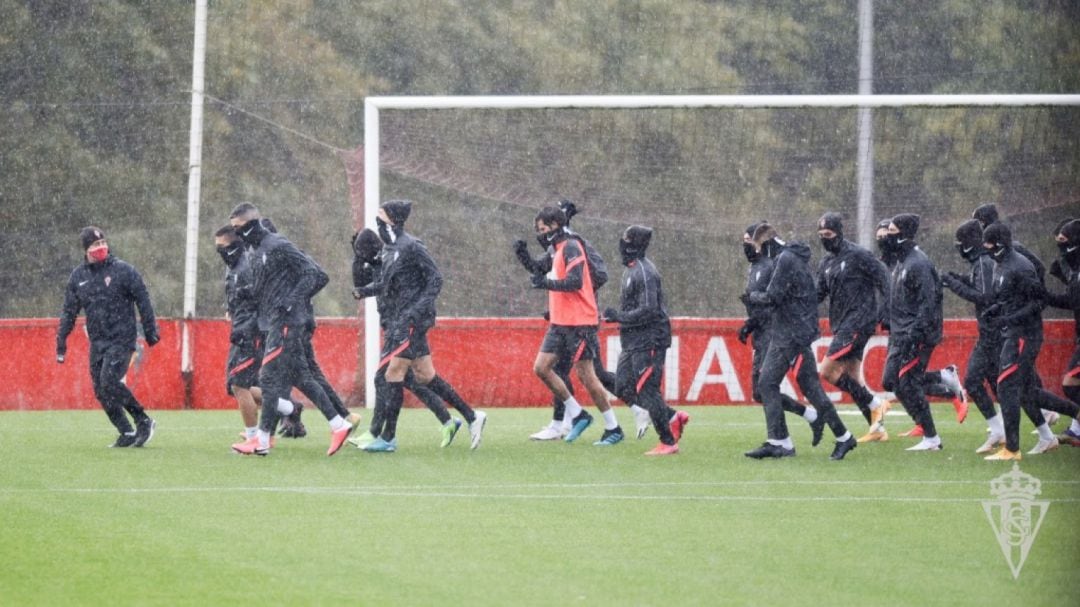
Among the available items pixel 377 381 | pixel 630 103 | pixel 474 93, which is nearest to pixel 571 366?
pixel 377 381

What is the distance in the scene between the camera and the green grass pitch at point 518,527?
9.27 m

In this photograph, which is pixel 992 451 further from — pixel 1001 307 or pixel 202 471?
pixel 202 471

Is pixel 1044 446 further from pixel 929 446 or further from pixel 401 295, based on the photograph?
Result: pixel 401 295

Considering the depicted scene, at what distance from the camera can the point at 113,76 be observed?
111ft

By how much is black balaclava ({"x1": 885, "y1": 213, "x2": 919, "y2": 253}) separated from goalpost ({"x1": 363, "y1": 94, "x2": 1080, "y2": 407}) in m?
6.08

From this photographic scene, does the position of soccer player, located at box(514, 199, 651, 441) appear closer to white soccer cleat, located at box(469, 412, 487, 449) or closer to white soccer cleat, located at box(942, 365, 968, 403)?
white soccer cleat, located at box(469, 412, 487, 449)

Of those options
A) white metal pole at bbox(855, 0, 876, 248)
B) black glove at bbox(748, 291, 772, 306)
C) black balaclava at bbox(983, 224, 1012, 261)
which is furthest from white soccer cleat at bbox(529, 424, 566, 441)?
Result: white metal pole at bbox(855, 0, 876, 248)

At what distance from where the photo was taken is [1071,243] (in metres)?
16.1

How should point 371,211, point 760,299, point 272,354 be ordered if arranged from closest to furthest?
point 760,299
point 272,354
point 371,211

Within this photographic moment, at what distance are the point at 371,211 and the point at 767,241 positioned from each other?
7.52 m

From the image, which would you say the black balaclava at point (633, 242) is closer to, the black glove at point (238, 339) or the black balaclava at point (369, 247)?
the black balaclava at point (369, 247)

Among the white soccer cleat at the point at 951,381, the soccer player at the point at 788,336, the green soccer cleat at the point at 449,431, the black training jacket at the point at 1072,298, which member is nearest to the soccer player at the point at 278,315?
the green soccer cleat at the point at 449,431

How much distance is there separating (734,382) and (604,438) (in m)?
7.05

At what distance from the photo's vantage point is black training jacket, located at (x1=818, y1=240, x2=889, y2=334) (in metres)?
16.6
